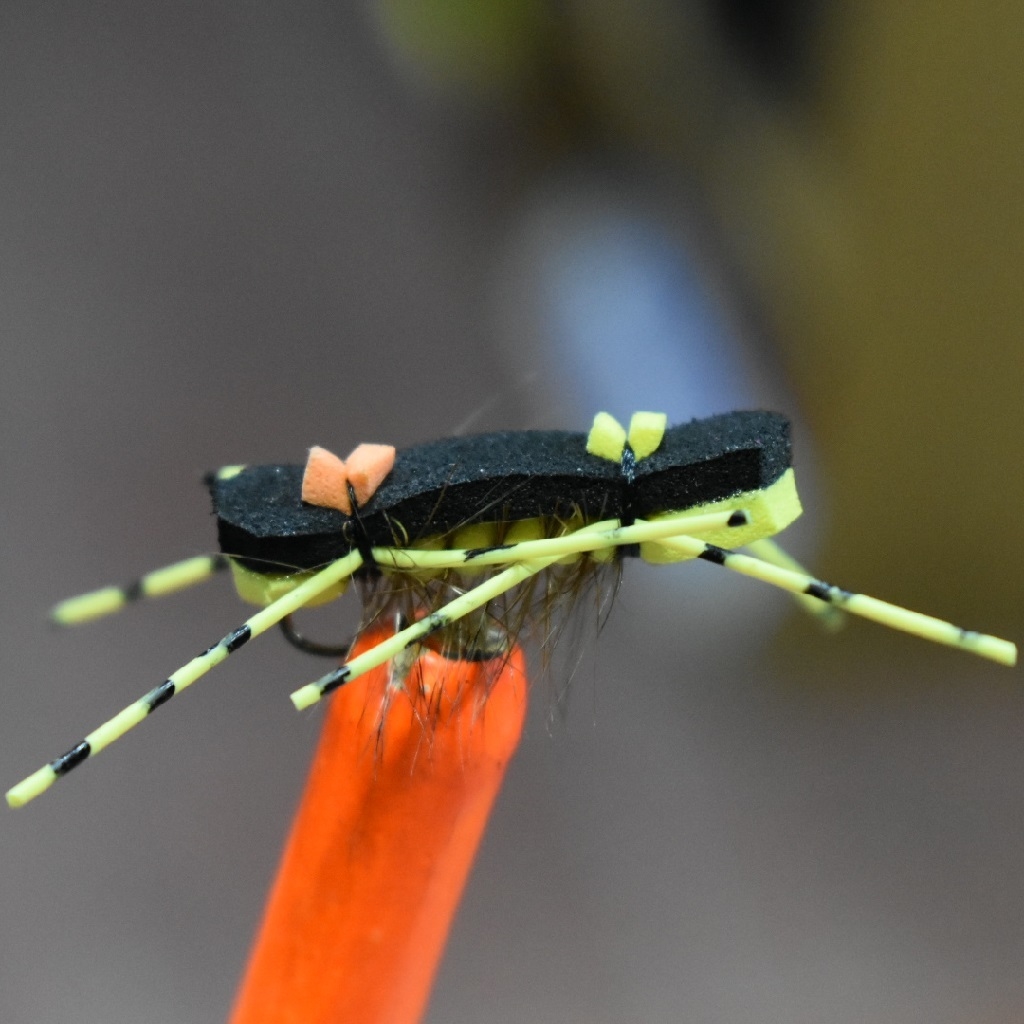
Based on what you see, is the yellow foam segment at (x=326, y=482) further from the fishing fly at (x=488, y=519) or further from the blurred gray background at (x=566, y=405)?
the blurred gray background at (x=566, y=405)

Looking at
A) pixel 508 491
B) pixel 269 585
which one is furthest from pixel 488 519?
pixel 269 585

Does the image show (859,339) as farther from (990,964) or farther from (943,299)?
(990,964)

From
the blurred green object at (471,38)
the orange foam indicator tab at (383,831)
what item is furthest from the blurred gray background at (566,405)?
the orange foam indicator tab at (383,831)

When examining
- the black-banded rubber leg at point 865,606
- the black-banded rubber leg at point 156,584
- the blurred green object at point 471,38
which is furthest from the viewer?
the blurred green object at point 471,38

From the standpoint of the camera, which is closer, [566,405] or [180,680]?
[180,680]

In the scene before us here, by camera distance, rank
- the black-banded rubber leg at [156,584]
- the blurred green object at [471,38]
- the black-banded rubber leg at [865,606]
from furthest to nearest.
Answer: the blurred green object at [471,38] < the black-banded rubber leg at [156,584] < the black-banded rubber leg at [865,606]

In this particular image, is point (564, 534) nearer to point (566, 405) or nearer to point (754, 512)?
point (754, 512)

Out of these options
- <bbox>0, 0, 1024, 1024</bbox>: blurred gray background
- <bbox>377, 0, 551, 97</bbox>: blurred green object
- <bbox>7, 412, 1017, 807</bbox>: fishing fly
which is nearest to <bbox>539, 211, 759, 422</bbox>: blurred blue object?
<bbox>0, 0, 1024, 1024</bbox>: blurred gray background
